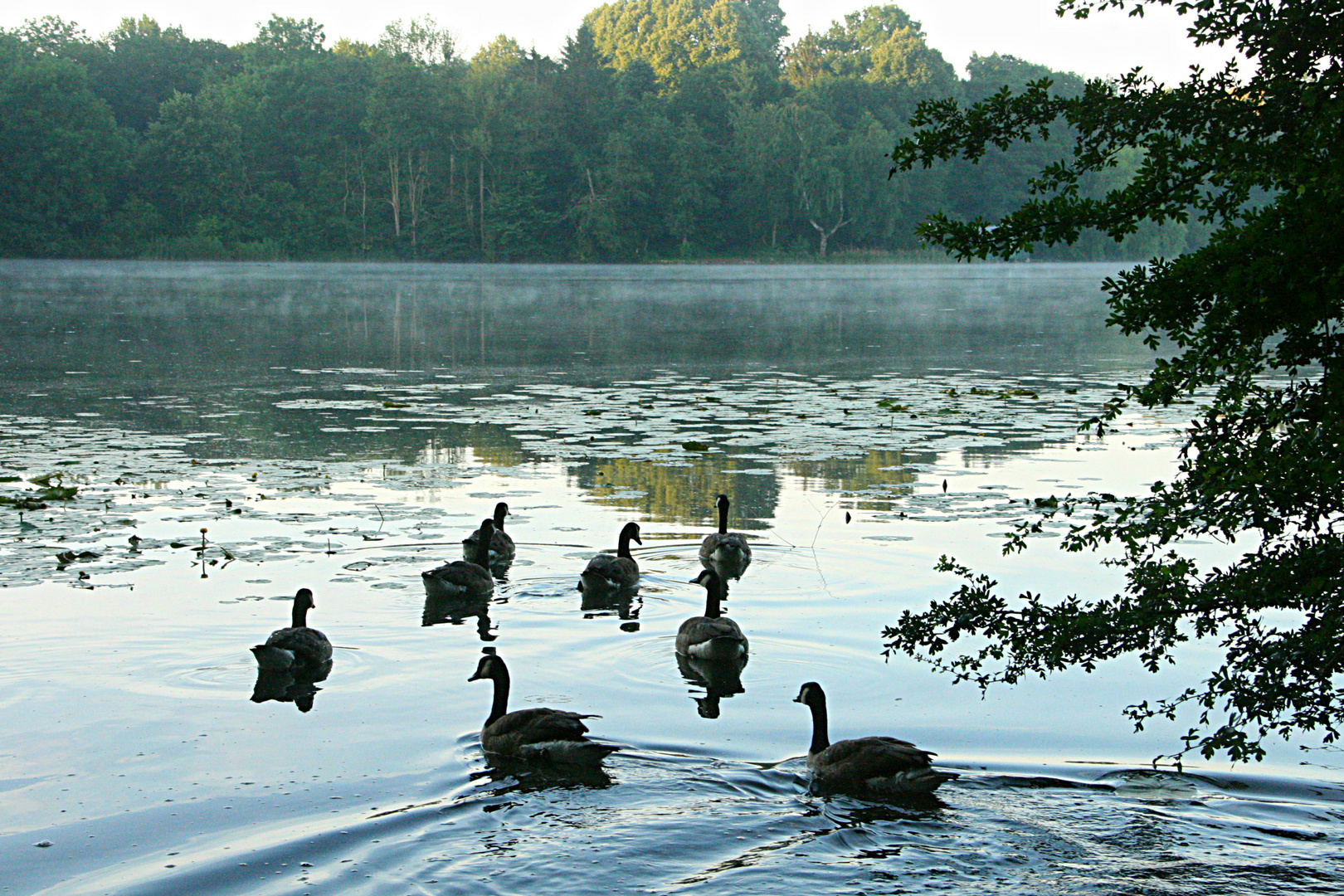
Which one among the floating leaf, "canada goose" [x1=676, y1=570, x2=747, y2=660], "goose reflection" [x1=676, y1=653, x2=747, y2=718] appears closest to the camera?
"goose reflection" [x1=676, y1=653, x2=747, y2=718]

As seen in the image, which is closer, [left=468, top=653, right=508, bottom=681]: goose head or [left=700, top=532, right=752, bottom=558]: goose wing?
[left=468, top=653, right=508, bottom=681]: goose head

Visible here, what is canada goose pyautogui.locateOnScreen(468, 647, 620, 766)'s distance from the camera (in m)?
6.70

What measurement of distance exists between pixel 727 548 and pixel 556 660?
2.48 meters

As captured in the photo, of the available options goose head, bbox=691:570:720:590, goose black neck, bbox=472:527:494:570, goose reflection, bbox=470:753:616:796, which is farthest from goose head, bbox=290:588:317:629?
goose head, bbox=691:570:720:590

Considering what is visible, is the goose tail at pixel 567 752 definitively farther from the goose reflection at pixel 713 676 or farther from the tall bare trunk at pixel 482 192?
the tall bare trunk at pixel 482 192

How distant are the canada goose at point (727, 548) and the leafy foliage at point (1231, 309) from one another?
4.11 metres

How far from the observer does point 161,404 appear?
19.2 meters

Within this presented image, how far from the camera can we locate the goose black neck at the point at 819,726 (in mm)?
6754

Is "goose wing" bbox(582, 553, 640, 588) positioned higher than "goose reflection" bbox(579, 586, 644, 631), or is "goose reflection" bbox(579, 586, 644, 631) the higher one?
"goose wing" bbox(582, 553, 640, 588)

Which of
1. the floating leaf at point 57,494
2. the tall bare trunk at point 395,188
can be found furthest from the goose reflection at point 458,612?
the tall bare trunk at point 395,188

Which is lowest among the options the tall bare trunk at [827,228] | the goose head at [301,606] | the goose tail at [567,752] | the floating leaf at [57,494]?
the goose tail at [567,752]

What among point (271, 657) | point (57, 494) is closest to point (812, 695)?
point (271, 657)

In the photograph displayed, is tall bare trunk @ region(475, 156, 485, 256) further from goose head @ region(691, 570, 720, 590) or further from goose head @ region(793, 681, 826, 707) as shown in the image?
goose head @ region(793, 681, 826, 707)

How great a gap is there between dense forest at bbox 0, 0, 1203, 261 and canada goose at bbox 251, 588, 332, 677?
9061 centimetres
